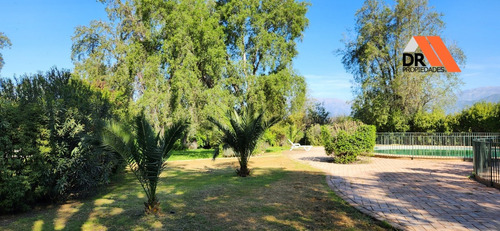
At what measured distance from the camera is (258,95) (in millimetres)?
23578

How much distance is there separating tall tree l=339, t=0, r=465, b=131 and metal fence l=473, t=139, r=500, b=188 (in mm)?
19242

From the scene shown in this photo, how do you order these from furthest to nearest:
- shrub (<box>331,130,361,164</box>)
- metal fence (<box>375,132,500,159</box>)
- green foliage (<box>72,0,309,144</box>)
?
green foliage (<box>72,0,309,144</box>) → metal fence (<box>375,132,500,159</box>) → shrub (<box>331,130,361,164</box>)

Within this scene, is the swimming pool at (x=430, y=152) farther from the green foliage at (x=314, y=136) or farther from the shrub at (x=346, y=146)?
the green foliage at (x=314, y=136)

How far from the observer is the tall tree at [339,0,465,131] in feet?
88.8

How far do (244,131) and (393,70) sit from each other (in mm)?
23381

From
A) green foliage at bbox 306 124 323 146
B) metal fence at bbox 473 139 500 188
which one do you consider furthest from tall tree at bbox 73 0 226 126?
metal fence at bbox 473 139 500 188

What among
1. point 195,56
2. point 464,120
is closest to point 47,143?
point 195,56

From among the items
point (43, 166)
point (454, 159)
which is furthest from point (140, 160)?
point (454, 159)

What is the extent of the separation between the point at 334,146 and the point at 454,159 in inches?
248

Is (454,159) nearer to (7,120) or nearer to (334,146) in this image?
(334,146)

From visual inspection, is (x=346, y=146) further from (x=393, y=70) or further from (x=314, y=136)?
(x=393, y=70)

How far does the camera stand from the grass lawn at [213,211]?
5367mm

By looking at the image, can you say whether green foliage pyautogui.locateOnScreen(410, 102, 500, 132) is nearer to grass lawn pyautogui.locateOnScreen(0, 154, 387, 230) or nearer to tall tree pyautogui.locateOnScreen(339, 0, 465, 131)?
tall tree pyautogui.locateOnScreen(339, 0, 465, 131)

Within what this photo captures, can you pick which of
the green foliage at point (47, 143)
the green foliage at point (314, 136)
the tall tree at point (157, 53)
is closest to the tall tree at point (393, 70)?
the green foliage at point (314, 136)
